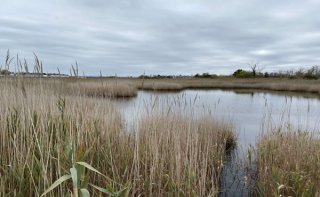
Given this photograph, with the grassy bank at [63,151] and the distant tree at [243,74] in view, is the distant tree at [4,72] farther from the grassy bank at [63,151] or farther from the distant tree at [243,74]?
the distant tree at [243,74]

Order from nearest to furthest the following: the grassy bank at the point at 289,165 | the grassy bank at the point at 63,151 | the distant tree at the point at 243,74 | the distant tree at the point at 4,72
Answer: the grassy bank at the point at 63,151, the distant tree at the point at 4,72, the grassy bank at the point at 289,165, the distant tree at the point at 243,74

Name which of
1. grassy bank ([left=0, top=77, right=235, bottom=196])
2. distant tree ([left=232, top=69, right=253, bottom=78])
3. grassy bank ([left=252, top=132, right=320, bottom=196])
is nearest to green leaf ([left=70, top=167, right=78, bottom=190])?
grassy bank ([left=0, top=77, right=235, bottom=196])

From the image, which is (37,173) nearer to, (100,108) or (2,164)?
(2,164)

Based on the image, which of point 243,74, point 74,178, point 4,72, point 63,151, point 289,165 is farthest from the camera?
point 243,74

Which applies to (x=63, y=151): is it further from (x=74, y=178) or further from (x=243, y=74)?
(x=243, y=74)

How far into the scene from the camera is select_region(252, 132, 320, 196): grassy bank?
288cm

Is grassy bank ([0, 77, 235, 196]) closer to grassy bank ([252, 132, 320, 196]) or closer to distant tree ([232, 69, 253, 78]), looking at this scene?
grassy bank ([252, 132, 320, 196])

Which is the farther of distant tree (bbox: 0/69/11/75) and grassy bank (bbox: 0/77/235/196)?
distant tree (bbox: 0/69/11/75)

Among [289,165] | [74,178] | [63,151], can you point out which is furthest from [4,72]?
[289,165]

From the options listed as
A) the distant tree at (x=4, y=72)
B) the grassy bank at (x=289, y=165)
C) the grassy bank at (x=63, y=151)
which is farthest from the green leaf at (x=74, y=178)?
the grassy bank at (x=289, y=165)

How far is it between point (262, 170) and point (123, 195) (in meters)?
2.69

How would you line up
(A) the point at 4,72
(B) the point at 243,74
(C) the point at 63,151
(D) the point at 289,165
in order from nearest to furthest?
(C) the point at 63,151, (A) the point at 4,72, (D) the point at 289,165, (B) the point at 243,74

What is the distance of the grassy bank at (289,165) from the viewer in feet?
9.44

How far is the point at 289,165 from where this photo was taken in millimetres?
3471
